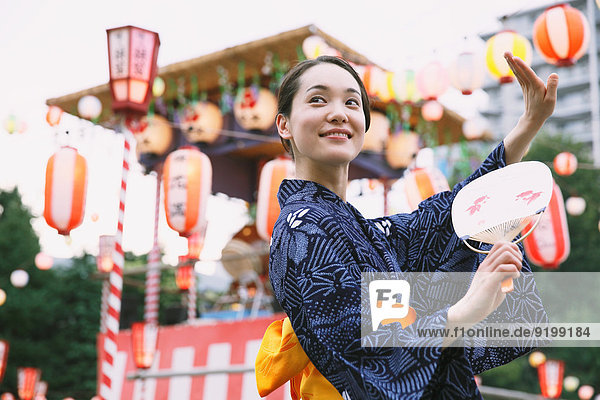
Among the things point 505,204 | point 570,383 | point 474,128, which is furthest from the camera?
point 570,383

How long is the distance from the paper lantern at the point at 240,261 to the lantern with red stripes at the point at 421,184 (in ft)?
14.0

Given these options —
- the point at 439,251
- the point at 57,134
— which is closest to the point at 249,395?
the point at 57,134

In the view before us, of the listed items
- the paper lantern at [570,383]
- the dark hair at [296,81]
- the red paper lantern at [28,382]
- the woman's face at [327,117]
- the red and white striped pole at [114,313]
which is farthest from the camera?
the paper lantern at [570,383]

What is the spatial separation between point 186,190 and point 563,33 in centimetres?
443

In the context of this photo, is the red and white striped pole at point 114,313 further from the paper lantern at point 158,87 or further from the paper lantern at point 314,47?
the paper lantern at point 158,87

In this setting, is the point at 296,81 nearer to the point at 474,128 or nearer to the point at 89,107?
the point at 89,107

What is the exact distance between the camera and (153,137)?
32.2 ft

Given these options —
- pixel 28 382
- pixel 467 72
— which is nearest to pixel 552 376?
pixel 467 72

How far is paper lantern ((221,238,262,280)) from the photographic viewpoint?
38.8ft

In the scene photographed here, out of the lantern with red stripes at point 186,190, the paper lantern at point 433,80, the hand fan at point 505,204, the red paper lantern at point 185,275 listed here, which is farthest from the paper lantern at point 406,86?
the hand fan at point 505,204

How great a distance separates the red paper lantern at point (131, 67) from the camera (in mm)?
5859

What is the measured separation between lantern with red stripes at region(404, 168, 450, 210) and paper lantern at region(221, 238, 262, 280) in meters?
4.28

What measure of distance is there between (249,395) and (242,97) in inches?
160

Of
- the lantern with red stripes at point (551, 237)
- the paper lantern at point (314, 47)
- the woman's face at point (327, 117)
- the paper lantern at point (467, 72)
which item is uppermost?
the paper lantern at point (314, 47)
